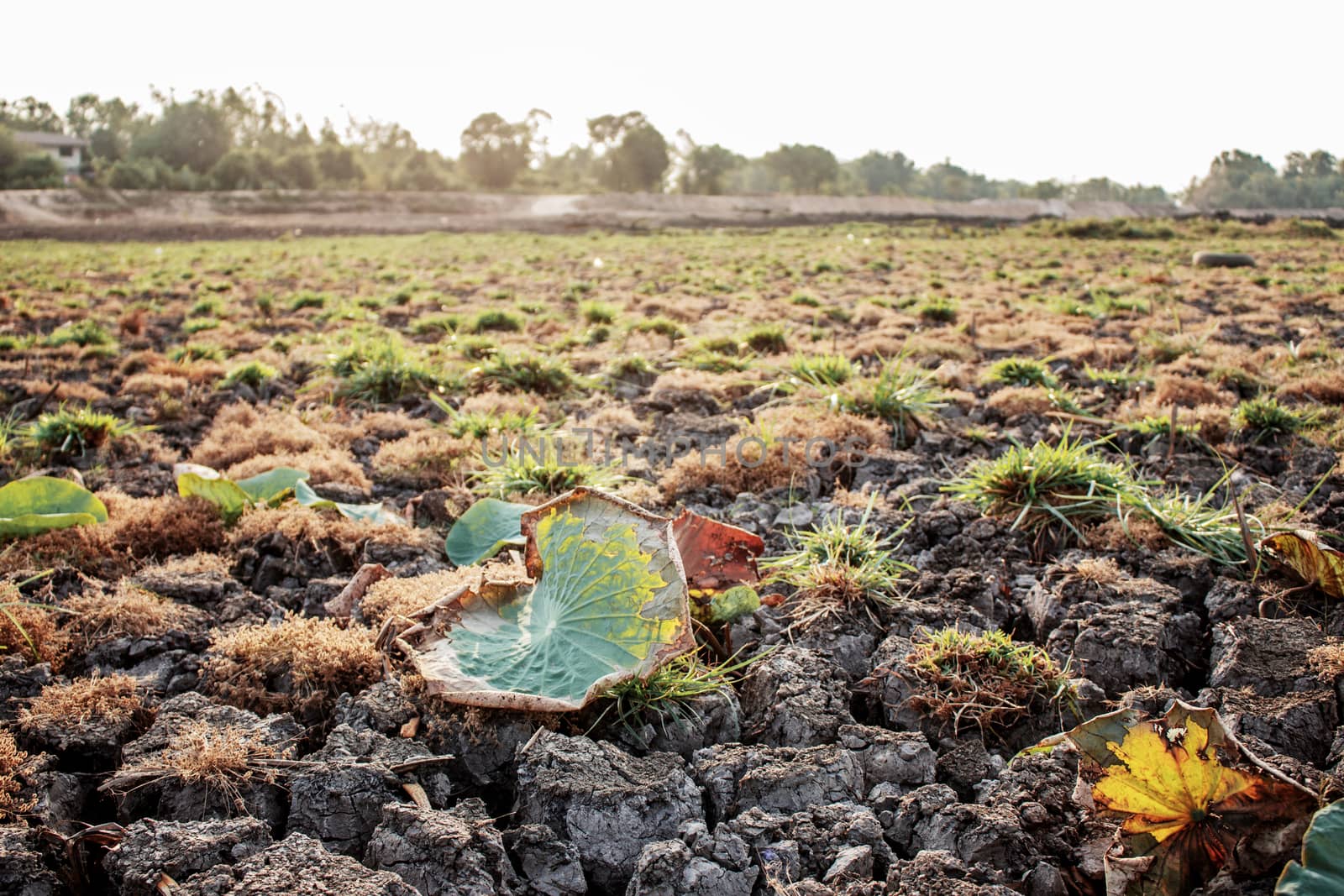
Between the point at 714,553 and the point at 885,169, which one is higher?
the point at 885,169

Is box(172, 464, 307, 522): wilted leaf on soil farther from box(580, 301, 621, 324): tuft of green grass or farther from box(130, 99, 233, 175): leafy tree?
box(130, 99, 233, 175): leafy tree

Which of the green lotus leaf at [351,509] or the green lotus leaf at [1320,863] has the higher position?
the green lotus leaf at [1320,863]

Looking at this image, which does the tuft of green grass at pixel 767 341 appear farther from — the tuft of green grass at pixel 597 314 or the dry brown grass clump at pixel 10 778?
the dry brown grass clump at pixel 10 778

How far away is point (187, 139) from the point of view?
46.1 metres

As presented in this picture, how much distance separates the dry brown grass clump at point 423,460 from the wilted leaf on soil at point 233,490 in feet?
1.80

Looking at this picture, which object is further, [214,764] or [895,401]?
[895,401]

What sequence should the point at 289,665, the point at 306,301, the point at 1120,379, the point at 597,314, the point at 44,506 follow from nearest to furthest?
the point at 289,665, the point at 44,506, the point at 1120,379, the point at 597,314, the point at 306,301

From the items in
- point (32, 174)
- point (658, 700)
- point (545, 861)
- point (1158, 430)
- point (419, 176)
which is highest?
point (419, 176)

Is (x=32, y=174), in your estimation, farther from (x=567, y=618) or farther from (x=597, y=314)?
(x=567, y=618)

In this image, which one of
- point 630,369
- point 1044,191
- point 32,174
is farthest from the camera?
point 1044,191

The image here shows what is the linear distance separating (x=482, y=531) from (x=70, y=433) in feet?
8.18

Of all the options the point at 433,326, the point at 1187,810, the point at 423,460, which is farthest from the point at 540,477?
the point at 433,326

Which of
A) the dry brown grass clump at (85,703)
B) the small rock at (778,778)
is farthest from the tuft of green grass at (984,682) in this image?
the dry brown grass clump at (85,703)

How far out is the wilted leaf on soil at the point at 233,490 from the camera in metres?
3.22
